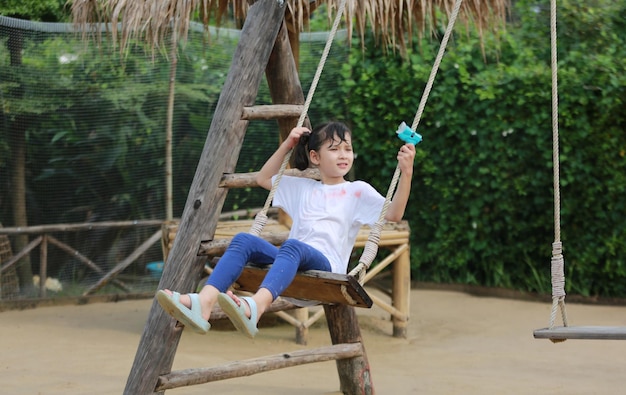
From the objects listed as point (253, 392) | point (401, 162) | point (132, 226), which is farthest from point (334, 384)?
point (132, 226)

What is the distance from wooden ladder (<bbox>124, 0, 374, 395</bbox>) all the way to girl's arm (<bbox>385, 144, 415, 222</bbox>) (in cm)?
77

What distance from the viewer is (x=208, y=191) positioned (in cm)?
387

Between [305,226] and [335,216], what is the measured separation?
13 centimetres

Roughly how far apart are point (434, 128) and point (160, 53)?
2.31 meters

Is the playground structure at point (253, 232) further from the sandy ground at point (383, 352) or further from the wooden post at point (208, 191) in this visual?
the sandy ground at point (383, 352)

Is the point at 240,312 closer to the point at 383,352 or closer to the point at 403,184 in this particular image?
the point at 403,184

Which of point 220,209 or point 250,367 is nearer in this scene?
point 250,367

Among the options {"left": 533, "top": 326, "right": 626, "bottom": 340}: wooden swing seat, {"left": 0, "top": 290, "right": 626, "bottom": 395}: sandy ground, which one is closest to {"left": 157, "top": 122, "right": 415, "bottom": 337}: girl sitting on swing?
{"left": 533, "top": 326, "right": 626, "bottom": 340}: wooden swing seat

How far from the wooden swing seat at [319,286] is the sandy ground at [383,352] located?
120 centimetres

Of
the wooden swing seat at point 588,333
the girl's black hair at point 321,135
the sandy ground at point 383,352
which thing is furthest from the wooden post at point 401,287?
the wooden swing seat at point 588,333

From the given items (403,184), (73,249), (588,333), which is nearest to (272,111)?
(403,184)

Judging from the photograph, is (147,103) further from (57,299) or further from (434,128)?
(434,128)

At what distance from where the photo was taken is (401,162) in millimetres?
3463

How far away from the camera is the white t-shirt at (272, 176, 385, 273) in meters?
3.63
